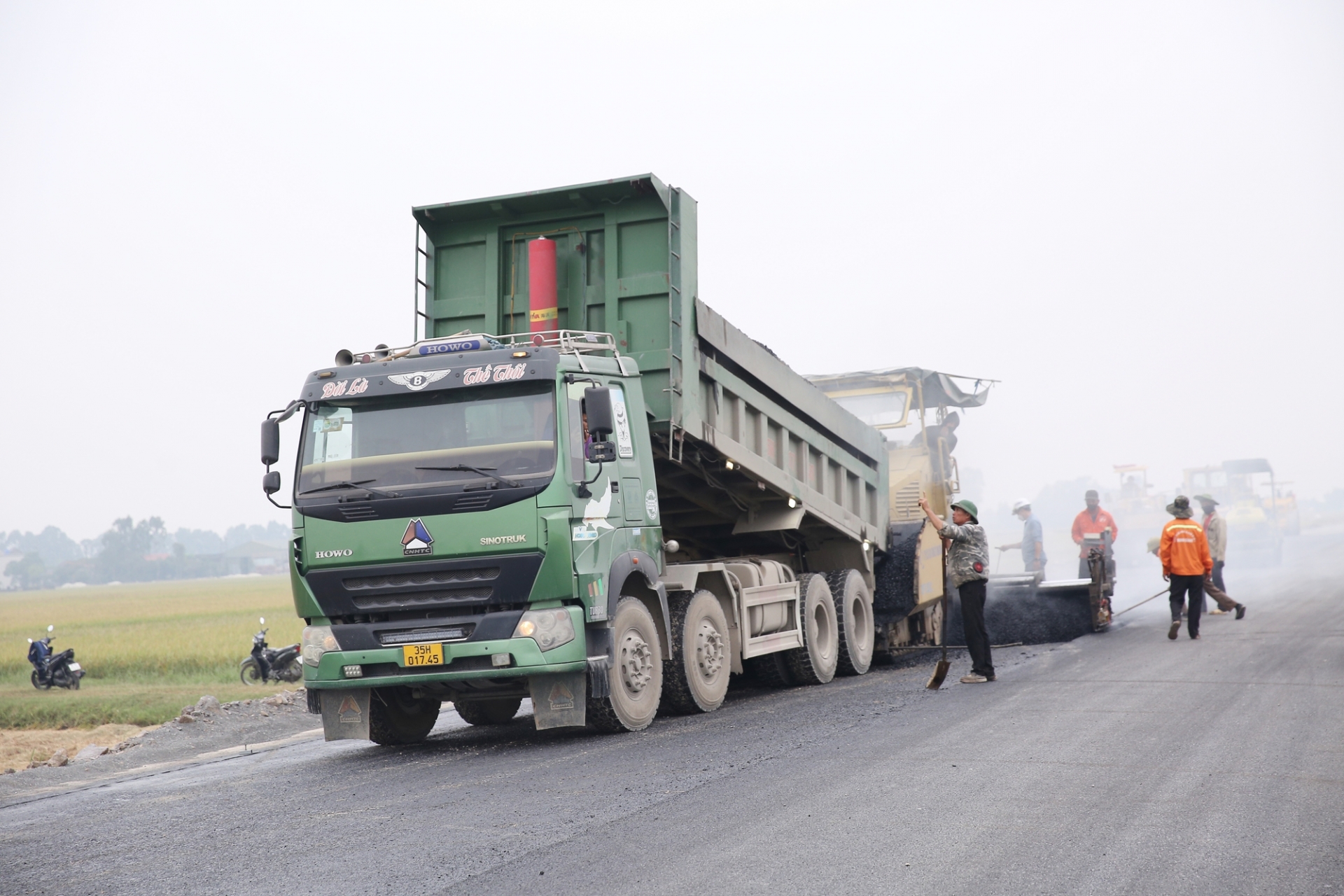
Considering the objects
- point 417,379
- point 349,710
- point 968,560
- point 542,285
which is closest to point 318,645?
point 349,710

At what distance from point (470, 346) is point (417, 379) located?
18.6 inches

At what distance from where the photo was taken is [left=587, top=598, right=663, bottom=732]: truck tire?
8539mm

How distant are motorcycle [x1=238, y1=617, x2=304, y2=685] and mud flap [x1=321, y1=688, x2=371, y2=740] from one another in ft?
33.6

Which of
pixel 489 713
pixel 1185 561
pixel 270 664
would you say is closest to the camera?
pixel 489 713

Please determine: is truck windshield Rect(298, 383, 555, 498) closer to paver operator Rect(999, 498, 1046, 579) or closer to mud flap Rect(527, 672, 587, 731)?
mud flap Rect(527, 672, 587, 731)

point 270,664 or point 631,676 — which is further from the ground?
point 631,676

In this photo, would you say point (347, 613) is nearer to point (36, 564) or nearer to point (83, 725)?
point (83, 725)

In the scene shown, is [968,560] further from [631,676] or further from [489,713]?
[489,713]

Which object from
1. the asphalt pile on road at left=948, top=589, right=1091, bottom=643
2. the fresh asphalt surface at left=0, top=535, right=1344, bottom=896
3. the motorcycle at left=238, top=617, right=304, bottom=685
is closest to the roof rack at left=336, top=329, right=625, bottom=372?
the fresh asphalt surface at left=0, top=535, right=1344, bottom=896

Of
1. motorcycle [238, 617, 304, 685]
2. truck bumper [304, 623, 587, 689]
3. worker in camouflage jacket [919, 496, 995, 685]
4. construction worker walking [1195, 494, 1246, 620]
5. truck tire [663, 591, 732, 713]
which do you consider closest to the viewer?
truck bumper [304, 623, 587, 689]

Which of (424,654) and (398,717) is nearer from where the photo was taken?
(424,654)

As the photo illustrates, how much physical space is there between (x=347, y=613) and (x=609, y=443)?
2.10m

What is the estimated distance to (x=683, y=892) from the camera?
14.7 feet

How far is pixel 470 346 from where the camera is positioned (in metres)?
8.64
